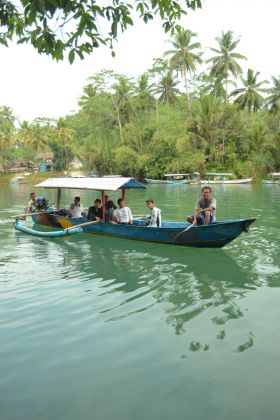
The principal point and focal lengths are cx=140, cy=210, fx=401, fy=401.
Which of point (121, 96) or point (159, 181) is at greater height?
point (121, 96)

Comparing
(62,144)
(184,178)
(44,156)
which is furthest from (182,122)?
(44,156)

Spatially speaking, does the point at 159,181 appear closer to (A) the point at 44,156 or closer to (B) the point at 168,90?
(B) the point at 168,90

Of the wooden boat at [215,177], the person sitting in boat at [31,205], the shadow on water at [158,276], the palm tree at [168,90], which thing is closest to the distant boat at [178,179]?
the wooden boat at [215,177]

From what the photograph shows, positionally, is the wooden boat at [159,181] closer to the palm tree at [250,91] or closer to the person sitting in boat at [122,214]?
the palm tree at [250,91]

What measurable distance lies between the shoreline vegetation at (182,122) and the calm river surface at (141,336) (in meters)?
32.7

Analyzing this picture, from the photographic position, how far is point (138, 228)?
1084 cm

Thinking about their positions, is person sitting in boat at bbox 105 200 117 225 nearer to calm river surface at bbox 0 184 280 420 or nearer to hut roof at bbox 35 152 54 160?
calm river surface at bbox 0 184 280 420

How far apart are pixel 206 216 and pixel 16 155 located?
6521 cm

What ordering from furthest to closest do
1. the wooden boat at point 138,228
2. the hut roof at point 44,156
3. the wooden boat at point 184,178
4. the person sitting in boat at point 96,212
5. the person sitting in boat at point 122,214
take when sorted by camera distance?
the hut roof at point 44,156 < the wooden boat at point 184,178 < the person sitting in boat at point 96,212 < the person sitting in boat at point 122,214 < the wooden boat at point 138,228

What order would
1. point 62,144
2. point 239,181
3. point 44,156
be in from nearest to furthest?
point 239,181 → point 62,144 → point 44,156

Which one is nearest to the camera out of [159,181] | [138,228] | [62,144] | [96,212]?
[138,228]

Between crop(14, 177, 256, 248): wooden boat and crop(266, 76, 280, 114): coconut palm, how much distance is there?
34.2 m

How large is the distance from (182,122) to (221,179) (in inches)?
346

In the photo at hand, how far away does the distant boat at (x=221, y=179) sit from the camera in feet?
125
